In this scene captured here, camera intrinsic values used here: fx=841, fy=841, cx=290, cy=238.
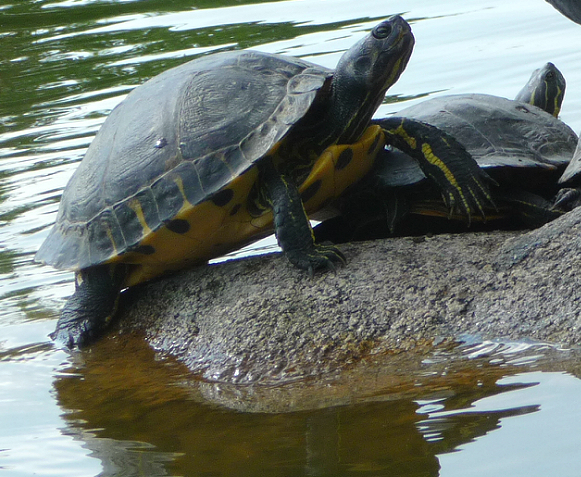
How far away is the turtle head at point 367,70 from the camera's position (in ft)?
13.5

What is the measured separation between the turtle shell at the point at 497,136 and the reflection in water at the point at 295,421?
1409 mm

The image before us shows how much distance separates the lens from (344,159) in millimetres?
4020

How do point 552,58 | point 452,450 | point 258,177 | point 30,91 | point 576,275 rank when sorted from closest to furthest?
1. point 452,450
2. point 576,275
3. point 258,177
4. point 552,58
5. point 30,91

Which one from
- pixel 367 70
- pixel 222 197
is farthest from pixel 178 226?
pixel 367 70

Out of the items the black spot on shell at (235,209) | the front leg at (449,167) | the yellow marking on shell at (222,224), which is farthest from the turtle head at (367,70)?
the black spot on shell at (235,209)

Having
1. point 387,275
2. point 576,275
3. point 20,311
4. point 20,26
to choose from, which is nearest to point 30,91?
point 20,26

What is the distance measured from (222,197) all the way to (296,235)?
0.40 m

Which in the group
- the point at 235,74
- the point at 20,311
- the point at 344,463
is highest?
the point at 235,74

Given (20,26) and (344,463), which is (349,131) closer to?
Result: (344,463)

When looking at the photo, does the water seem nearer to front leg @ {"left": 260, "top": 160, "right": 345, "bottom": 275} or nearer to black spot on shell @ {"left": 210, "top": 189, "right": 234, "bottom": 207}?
front leg @ {"left": 260, "top": 160, "right": 345, "bottom": 275}

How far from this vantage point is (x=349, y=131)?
13.5 feet

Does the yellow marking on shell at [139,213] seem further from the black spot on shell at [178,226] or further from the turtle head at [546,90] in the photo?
the turtle head at [546,90]

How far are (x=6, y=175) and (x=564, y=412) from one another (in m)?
5.80

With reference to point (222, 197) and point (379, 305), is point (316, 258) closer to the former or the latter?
point (379, 305)
